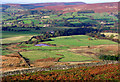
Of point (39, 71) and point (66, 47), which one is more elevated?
point (39, 71)

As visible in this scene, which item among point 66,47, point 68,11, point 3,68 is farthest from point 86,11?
point 3,68

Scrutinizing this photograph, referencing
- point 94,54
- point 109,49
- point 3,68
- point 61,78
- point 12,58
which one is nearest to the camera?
point 61,78

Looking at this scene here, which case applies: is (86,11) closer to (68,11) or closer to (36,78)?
(68,11)

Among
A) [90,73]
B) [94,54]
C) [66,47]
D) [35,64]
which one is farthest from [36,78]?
[66,47]

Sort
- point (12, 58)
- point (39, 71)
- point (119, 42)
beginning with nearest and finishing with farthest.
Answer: point (39, 71)
point (12, 58)
point (119, 42)

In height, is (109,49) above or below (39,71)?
below

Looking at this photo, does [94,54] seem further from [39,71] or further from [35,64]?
[39,71]

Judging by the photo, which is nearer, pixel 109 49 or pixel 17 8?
pixel 109 49

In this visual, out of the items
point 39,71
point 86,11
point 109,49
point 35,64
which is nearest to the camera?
point 39,71

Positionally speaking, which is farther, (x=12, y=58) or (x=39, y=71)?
(x=12, y=58)
